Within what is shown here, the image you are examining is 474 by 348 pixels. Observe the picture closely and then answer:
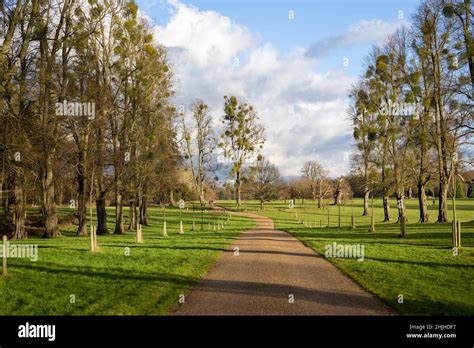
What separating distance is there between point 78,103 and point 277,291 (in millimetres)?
16970

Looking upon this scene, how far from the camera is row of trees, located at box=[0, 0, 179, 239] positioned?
2128cm

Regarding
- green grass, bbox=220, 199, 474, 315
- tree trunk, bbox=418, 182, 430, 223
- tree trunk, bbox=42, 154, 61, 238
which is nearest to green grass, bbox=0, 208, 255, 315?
green grass, bbox=220, 199, 474, 315

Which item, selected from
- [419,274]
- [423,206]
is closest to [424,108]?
[423,206]

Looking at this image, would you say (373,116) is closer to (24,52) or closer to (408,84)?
(408,84)

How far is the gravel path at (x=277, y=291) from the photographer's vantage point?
310 inches

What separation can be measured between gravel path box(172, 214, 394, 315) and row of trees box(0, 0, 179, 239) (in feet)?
30.6

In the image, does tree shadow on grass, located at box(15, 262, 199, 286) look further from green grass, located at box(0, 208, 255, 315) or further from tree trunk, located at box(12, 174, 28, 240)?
tree trunk, located at box(12, 174, 28, 240)

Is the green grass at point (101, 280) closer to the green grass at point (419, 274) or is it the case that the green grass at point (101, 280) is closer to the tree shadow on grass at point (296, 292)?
the tree shadow on grass at point (296, 292)

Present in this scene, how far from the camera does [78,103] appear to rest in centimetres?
2167

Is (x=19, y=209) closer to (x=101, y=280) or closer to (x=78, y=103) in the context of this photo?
(x=78, y=103)
